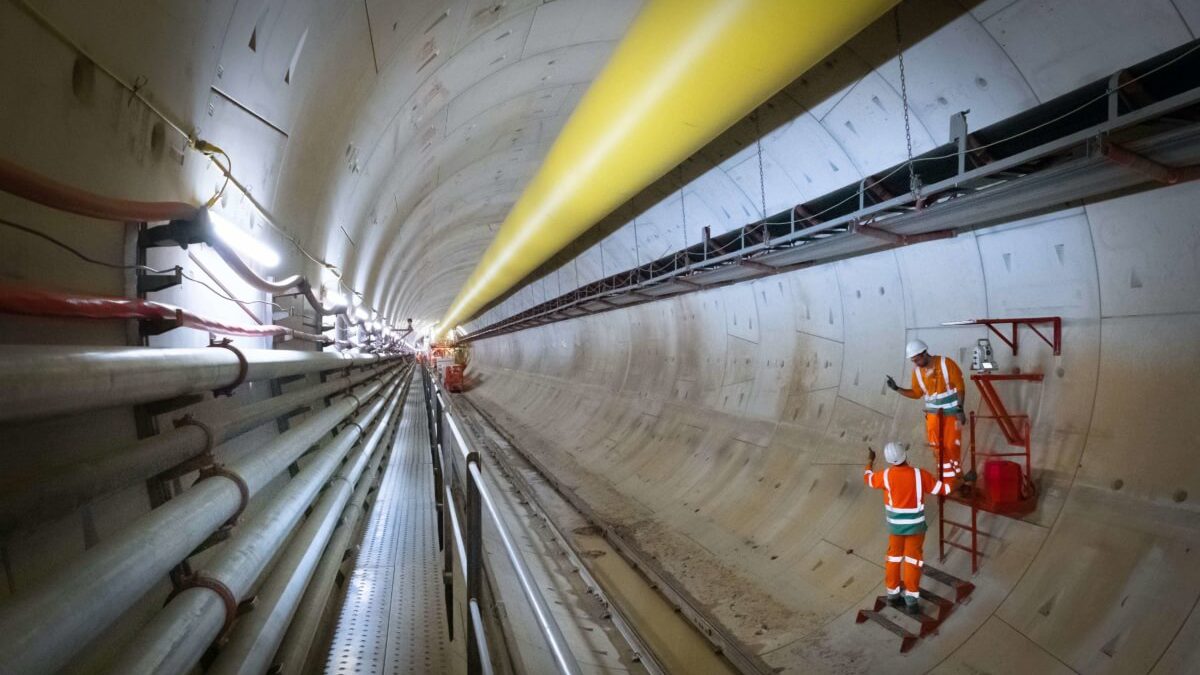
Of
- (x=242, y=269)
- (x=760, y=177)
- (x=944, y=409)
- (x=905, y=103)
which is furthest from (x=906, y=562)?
(x=242, y=269)

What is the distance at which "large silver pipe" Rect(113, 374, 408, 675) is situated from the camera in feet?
4.69

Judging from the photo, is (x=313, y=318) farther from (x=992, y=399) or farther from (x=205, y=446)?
(x=992, y=399)

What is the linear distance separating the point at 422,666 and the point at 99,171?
2120mm

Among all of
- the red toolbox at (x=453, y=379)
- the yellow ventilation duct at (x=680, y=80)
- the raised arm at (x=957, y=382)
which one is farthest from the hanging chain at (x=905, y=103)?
the red toolbox at (x=453, y=379)

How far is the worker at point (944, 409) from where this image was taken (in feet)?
14.3

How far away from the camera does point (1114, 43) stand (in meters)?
3.25

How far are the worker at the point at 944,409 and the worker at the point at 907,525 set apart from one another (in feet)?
0.53

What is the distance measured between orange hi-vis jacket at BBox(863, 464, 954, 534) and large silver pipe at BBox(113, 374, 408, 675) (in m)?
3.63

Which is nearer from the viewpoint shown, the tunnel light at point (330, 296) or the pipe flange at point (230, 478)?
the pipe flange at point (230, 478)

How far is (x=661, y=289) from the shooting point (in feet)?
25.9

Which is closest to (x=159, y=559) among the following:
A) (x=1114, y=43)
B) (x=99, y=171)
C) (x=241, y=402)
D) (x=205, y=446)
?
(x=205, y=446)

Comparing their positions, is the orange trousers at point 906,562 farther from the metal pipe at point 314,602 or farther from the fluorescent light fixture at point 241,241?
the fluorescent light fixture at point 241,241

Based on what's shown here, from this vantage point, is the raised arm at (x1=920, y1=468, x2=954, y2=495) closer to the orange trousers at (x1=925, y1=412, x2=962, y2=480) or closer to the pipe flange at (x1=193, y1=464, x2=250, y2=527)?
the orange trousers at (x1=925, y1=412, x2=962, y2=480)

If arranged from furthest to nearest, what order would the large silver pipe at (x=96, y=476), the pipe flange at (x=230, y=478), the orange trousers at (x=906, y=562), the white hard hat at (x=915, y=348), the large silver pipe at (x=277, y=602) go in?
the white hard hat at (x=915, y=348)
the orange trousers at (x=906, y=562)
the pipe flange at (x=230, y=478)
the large silver pipe at (x=277, y=602)
the large silver pipe at (x=96, y=476)
